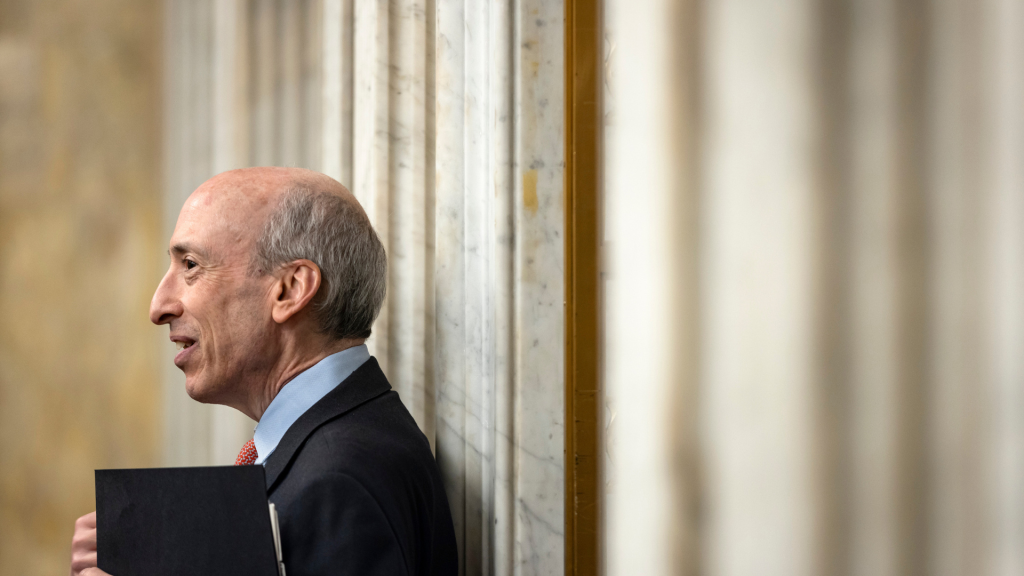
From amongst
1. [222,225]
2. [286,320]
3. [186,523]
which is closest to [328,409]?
[286,320]

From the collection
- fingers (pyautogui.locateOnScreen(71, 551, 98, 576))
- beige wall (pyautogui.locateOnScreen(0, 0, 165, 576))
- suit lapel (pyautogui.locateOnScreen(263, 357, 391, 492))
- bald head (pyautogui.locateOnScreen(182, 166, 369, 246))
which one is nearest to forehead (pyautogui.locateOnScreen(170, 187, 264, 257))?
bald head (pyautogui.locateOnScreen(182, 166, 369, 246))

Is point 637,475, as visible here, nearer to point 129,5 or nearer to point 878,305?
point 878,305

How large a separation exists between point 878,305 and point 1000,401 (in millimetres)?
150

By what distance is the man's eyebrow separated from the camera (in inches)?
50.3

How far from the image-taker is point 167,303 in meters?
1.31

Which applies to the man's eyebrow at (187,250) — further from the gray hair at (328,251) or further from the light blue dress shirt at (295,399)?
the light blue dress shirt at (295,399)

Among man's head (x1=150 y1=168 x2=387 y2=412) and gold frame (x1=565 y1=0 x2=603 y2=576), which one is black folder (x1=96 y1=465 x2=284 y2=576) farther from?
gold frame (x1=565 y1=0 x2=603 y2=576)

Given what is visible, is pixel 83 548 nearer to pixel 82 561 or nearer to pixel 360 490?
pixel 82 561

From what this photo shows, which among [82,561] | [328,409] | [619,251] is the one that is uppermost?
[619,251]

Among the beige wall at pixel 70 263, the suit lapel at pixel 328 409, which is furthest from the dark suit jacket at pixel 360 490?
→ the beige wall at pixel 70 263

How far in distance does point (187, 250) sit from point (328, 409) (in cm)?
42

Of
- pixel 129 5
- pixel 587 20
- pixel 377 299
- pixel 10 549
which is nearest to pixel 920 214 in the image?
pixel 587 20

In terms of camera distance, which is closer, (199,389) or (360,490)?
(360,490)

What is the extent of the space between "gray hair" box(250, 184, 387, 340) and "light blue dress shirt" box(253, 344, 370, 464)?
0.26ft
